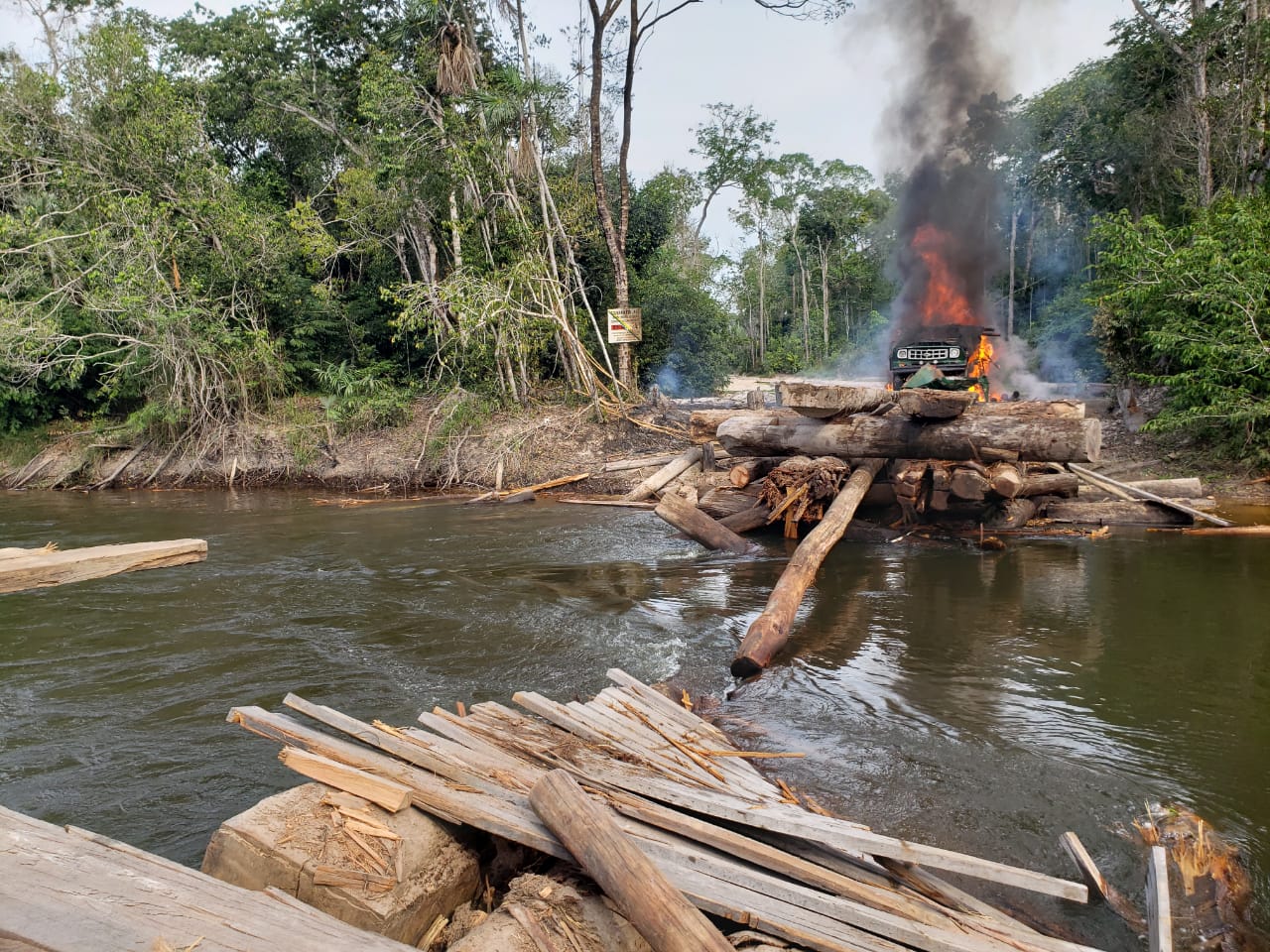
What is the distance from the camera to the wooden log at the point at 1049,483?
9805 millimetres

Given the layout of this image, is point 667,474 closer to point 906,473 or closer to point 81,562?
point 906,473

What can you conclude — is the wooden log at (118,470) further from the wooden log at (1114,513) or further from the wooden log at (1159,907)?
the wooden log at (1159,907)

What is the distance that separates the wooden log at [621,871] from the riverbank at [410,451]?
11392 millimetres

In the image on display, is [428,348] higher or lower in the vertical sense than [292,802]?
higher

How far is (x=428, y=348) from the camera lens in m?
19.9

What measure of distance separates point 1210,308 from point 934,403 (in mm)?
7084

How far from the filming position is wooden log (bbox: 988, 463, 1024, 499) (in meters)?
8.56

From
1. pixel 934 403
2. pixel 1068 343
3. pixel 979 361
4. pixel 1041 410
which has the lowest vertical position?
pixel 1041 410

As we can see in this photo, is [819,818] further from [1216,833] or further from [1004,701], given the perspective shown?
[1004,701]

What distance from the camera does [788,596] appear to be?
6.04 metres

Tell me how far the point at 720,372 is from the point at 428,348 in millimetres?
8050

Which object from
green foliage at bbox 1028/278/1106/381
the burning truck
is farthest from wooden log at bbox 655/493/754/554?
green foliage at bbox 1028/278/1106/381

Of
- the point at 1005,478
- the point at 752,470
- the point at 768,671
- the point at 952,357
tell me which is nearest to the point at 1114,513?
the point at 1005,478

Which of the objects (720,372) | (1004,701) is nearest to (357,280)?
(720,372)
